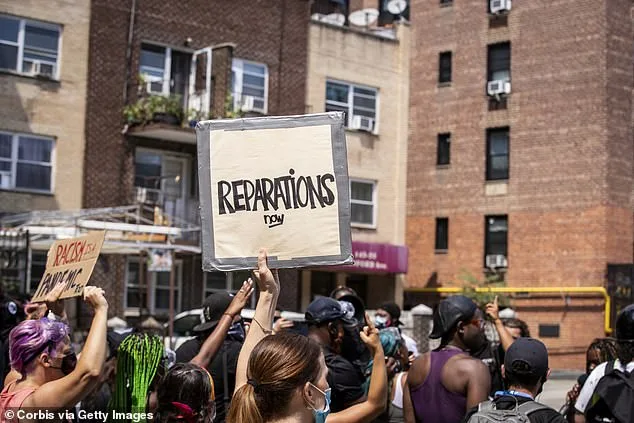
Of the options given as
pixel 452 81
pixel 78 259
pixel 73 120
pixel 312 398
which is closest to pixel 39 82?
pixel 73 120

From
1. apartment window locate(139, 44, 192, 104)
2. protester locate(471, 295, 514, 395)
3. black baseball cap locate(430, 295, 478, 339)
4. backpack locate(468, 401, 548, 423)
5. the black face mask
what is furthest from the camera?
apartment window locate(139, 44, 192, 104)

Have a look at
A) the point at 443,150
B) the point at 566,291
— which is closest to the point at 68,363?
the point at 566,291

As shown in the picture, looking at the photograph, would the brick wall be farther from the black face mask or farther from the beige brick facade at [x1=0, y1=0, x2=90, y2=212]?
the black face mask

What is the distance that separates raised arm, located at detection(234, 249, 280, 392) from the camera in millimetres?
4664

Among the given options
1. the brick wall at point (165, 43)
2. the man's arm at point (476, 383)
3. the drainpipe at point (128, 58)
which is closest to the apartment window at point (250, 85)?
the brick wall at point (165, 43)

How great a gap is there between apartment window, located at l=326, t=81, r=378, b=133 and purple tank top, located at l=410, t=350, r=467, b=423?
26.0 m

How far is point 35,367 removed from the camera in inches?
192

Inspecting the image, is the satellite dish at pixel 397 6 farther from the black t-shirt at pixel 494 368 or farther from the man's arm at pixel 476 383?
the man's arm at pixel 476 383

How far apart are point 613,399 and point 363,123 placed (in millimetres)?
26828

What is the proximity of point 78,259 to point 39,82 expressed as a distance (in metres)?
21.0

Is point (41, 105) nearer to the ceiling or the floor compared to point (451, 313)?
nearer to the ceiling

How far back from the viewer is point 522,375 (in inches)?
→ 206

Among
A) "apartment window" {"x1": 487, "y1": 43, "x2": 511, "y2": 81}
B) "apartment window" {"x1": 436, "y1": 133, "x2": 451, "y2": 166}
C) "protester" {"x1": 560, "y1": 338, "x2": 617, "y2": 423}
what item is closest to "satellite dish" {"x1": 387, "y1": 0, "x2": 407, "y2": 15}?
"apartment window" {"x1": 487, "y1": 43, "x2": 511, "y2": 81}

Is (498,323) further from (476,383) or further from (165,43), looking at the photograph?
(165,43)
